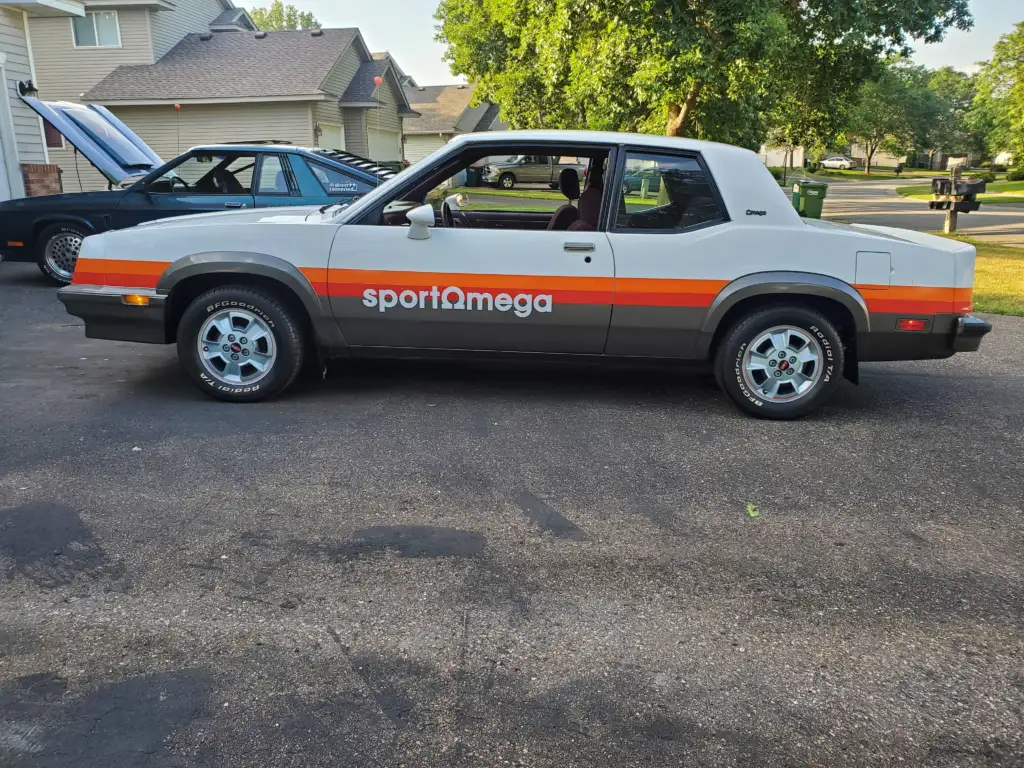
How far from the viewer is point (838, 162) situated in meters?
91.1

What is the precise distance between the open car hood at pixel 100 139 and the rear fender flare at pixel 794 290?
7.78 m

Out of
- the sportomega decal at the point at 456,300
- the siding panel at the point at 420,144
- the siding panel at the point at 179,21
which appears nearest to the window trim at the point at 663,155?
the sportomega decal at the point at 456,300

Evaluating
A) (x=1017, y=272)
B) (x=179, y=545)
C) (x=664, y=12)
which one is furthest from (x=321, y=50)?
(x=179, y=545)

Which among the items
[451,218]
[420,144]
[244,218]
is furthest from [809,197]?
[420,144]

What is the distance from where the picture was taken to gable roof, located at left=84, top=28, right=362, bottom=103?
24.6 metres

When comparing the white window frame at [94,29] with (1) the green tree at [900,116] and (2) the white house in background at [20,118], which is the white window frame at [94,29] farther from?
(1) the green tree at [900,116]

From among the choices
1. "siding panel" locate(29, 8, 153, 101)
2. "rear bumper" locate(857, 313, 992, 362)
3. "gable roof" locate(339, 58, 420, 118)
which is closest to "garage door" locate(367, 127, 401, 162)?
"gable roof" locate(339, 58, 420, 118)

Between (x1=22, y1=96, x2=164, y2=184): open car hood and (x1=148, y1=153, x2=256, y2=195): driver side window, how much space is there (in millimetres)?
859

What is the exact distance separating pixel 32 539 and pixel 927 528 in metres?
3.99

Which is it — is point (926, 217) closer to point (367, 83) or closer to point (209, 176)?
point (367, 83)

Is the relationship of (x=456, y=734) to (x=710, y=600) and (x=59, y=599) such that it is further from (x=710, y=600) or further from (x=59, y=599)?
(x=59, y=599)

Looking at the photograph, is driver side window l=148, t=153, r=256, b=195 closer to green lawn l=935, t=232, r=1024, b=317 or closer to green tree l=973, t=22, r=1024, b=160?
green lawn l=935, t=232, r=1024, b=317

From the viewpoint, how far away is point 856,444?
4.95 m

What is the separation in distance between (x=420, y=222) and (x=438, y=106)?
4142cm
